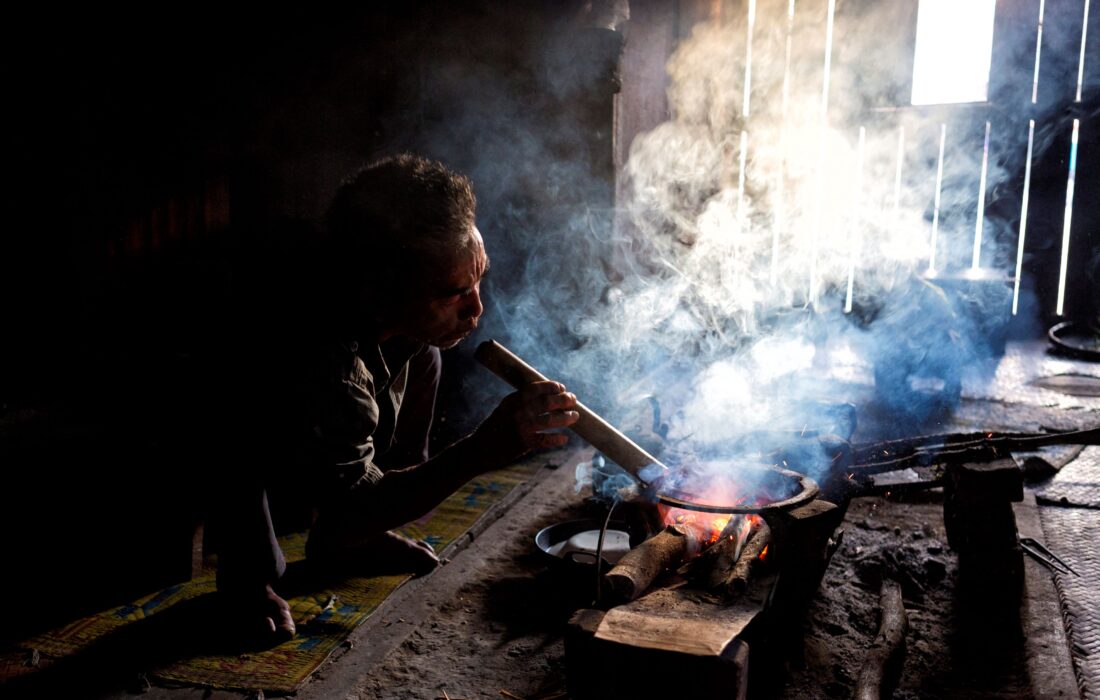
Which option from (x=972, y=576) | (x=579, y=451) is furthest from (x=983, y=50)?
(x=972, y=576)

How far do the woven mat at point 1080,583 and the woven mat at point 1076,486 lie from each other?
12 centimetres

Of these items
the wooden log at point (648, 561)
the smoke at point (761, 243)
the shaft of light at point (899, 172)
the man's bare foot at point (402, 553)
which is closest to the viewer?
the wooden log at point (648, 561)

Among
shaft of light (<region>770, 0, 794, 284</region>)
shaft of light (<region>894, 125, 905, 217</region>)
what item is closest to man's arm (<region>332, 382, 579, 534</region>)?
shaft of light (<region>770, 0, 794, 284</region>)

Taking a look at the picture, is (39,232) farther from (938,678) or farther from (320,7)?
(938,678)

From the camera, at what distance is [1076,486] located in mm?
4086

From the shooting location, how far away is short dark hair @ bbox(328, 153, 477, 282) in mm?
2471

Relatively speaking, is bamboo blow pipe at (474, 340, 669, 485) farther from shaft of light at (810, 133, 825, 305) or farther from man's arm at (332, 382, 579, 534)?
shaft of light at (810, 133, 825, 305)

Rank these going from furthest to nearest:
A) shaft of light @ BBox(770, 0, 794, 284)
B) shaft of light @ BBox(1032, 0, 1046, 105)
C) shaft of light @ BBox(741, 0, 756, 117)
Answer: shaft of light @ BBox(1032, 0, 1046, 105) < shaft of light @ BBox(770, 0, 794, 284) < shaft of light @ BBox(741, 0, 756, 117)

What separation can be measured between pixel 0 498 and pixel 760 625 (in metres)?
2.71

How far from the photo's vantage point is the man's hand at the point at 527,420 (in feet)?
7.44

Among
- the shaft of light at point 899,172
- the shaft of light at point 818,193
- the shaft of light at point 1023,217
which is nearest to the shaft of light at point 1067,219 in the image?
the shaft of light at point 1023,217

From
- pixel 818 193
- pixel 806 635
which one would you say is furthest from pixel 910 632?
pixel 818 193

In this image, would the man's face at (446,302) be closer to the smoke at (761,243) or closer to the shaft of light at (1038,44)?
the smoke at (761,243)

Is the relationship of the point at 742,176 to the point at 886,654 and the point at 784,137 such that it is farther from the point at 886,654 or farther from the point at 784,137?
the point at 886,654
